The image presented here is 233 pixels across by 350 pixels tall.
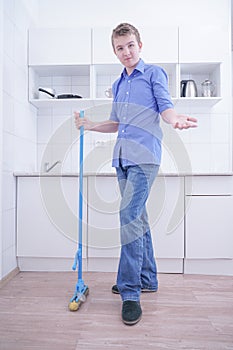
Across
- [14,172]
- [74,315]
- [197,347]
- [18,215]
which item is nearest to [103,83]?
[14,172]

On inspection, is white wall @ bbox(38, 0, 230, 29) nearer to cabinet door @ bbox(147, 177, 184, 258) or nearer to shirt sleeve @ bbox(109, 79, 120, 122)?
shirt sleeve @ bbox(109, 79, 120, 122)

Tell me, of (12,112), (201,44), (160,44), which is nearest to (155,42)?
(160,44)

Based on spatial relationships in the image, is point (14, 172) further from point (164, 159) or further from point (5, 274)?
point (164, 159)

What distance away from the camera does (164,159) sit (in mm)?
2711

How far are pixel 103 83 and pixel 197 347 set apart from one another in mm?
2190

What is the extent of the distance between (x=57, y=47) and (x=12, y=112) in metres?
0.70

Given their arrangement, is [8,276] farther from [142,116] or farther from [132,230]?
[142,116]

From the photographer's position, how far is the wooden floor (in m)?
1.26

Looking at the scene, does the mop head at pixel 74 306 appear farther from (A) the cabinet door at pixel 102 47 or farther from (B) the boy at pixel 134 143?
(A) the cabinet door at pixel 102 47

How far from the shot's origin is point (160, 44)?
2430 millimetres

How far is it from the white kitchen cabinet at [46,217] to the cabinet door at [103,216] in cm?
6

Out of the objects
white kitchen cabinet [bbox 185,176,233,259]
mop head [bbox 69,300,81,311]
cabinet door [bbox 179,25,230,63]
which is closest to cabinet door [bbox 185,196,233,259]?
white kitchen cabinet [bbox 185,176,233,259]

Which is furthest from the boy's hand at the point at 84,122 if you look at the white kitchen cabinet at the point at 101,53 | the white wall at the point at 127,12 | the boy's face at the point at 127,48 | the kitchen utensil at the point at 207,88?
the white wall at the point at 127,12

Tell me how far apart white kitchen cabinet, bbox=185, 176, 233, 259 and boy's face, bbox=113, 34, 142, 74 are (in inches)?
36.8
